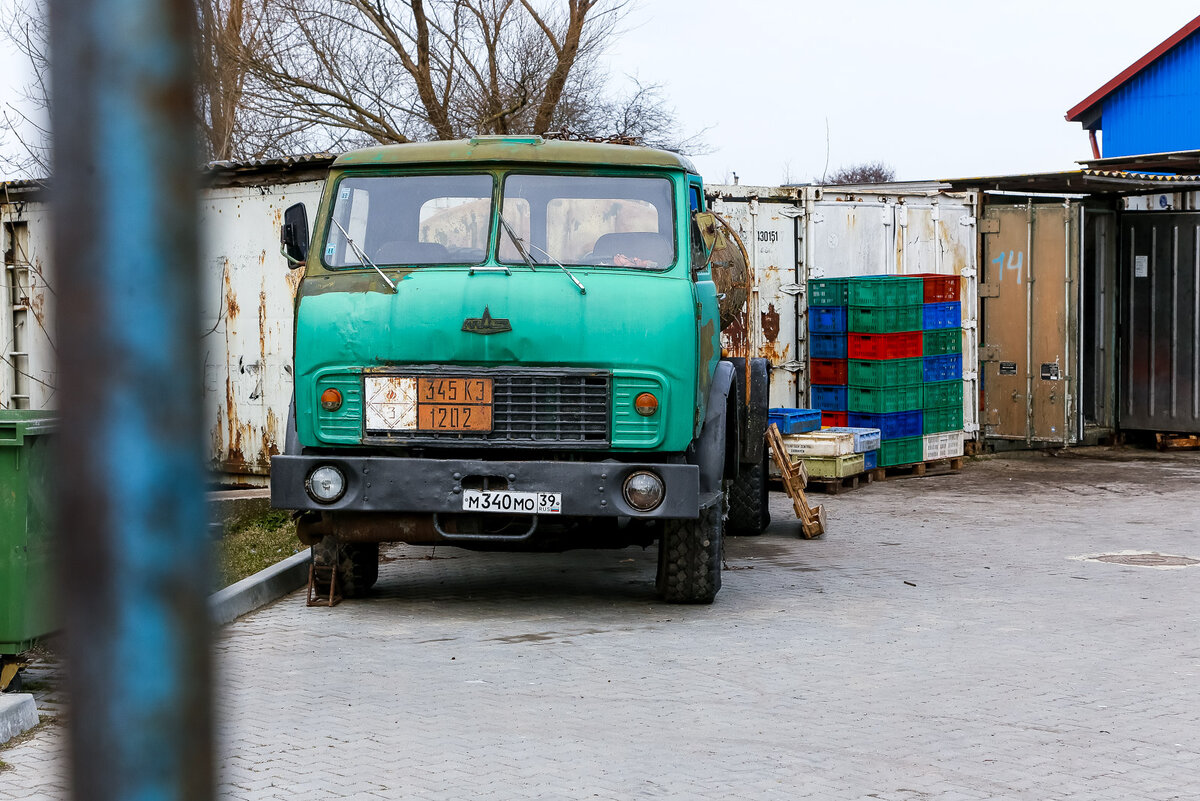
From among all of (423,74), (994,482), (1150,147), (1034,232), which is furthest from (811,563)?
(1150,147)

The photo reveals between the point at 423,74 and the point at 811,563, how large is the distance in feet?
58.4

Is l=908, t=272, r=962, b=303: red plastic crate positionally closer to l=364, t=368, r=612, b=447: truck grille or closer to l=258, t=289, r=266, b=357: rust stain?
l=258, t=289, r=266, b=357: rust stain

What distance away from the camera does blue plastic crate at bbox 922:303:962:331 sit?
15.9 m

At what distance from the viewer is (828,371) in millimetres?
16016

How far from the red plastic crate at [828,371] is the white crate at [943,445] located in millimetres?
1349

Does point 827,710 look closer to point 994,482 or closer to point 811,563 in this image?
point 811,563

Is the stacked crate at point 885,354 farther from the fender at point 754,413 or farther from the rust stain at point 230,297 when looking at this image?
the rust stain at point 230,297

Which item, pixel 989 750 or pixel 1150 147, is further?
pixel 1150 147

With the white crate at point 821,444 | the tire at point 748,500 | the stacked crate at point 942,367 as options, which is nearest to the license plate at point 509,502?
the tire at point 748,500

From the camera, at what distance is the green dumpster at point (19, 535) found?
6117mm

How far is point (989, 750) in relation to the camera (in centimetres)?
546

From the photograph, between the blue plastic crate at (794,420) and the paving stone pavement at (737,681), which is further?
the blue plastic crate at (794,420)

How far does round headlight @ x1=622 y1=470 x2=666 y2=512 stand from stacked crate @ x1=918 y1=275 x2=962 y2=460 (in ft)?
28.5

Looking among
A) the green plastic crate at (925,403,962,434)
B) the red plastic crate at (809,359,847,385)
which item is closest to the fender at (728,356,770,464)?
the red plastic crate at (809,359,847,385)
